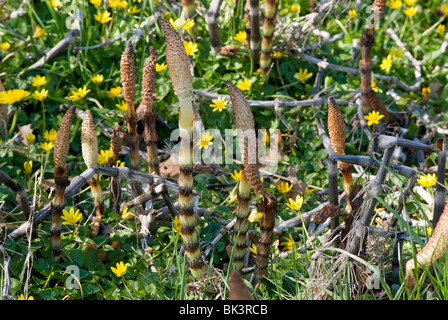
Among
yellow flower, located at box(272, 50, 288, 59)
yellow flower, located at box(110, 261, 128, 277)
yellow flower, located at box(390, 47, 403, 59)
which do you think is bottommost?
yellow flower, located at box(110, 261, 128, 277)

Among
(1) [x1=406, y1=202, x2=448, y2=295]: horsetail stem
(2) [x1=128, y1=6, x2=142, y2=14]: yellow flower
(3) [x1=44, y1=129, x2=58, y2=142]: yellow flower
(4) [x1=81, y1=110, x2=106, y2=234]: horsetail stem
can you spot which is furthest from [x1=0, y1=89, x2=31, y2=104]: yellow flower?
(1) [x1=406, y1=202, x2=448, y2=295]: horsetail stem

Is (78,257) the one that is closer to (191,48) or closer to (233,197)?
(233,197)

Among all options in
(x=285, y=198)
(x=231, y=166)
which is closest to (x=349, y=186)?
(x=285, y=198)

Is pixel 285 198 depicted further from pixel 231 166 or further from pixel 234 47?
pixel 234 47

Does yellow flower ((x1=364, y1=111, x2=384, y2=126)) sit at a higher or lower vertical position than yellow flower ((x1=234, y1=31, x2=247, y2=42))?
lower

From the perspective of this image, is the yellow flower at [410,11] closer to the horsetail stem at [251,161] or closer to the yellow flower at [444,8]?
the yellow flower at [444,8]

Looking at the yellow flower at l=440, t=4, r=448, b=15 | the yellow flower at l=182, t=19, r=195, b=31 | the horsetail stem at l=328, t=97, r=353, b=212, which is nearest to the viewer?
the horsetail stem at l=328, t=97, r=353, b=212

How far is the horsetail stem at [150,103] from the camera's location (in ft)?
7.43

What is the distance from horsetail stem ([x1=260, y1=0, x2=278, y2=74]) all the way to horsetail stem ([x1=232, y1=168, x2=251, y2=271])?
1.46m

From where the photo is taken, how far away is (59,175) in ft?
6.81

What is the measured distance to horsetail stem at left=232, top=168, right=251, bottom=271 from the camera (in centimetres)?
198

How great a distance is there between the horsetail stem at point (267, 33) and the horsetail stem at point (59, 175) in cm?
150

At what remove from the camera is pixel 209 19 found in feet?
10.7

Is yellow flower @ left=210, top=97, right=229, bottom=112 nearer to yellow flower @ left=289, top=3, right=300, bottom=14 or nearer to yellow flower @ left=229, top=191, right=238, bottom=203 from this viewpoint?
yellow flower @ left=229, top=191, right=238, bottom=203
